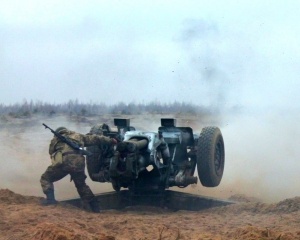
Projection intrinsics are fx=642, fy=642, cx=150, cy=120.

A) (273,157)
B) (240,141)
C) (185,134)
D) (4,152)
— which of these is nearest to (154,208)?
(185,134)

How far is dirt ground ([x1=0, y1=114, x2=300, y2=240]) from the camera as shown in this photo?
788 centimetres

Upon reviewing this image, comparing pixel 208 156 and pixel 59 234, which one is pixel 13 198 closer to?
pixel 208 156

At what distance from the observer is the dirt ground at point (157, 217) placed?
25.8 feet

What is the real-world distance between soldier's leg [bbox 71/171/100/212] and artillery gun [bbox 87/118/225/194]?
0.44 metres

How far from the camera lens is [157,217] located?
10.4 meters

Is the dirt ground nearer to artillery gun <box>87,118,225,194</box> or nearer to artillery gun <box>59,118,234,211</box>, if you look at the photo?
artillery gun <box>59,118,234,211</box>

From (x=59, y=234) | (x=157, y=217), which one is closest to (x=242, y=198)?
(x=157, y=217)

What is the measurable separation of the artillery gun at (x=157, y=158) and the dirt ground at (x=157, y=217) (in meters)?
0.57

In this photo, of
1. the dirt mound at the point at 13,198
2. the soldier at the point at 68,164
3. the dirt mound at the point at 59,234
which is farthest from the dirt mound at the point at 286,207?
the dirt mound at the point at 13,198

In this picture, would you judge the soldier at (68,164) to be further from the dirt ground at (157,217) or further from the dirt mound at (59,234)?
the dirt mound at (59,234)

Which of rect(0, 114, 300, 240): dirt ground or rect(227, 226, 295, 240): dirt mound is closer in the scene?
rect(227, 226, 295, 240): dirt mound

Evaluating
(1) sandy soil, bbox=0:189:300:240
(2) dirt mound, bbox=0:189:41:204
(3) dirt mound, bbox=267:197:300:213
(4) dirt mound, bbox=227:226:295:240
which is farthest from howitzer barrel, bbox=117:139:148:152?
(4) dirt mound, bbox=227:226:295:240

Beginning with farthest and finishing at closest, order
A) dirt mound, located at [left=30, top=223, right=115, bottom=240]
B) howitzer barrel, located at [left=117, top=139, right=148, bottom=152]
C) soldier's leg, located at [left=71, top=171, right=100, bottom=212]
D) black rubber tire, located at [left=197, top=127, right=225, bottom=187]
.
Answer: black rubber tire, located at [left=197, top=127, right=225, bottom=187] < soldier's leg, located at [left=71, top=171, right=100, bottom=212] < howitzer barrel, located at [left=117, top=139, right=148, bottom=152] < dirt mound, located at [left=30, top=223, right=115, bottom=240]

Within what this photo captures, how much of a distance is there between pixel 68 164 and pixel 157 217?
Result: 1.71m
